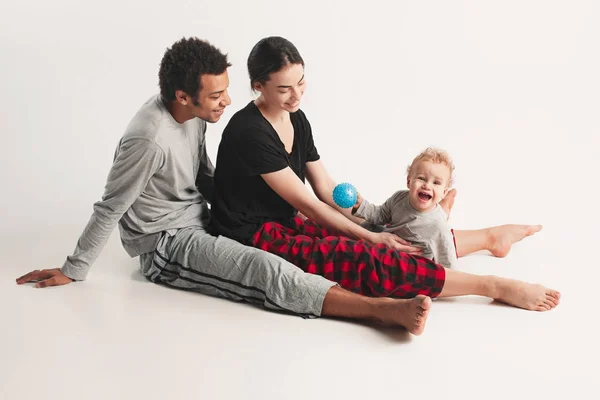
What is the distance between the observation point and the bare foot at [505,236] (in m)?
3.90

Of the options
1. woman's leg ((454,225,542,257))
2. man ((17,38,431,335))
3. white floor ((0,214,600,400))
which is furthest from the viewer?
woman's leg ((454,225,542,257))

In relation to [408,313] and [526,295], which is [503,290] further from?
[408,313]

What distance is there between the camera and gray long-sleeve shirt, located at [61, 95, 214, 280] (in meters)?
3.31

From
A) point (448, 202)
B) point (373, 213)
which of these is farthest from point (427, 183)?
point (448, 202)

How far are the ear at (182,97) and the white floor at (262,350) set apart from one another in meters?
0.73

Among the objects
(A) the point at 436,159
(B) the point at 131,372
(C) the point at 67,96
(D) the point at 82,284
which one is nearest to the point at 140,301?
(D) the point at 82,284

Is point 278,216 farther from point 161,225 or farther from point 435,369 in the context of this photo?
point 435,369

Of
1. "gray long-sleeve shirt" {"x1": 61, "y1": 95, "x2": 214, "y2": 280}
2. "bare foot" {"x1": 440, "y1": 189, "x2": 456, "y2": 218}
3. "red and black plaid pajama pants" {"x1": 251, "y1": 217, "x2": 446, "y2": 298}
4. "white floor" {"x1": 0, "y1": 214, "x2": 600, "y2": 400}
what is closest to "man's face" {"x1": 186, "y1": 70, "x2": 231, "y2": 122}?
"gray long-sleeve shirt" {"x1": 61, "y1": 95, "x2": 214, "y2": 280}

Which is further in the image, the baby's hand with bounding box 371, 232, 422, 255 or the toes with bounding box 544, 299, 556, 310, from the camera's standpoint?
the baby's hand with bounding box 371, 232, 422, 255

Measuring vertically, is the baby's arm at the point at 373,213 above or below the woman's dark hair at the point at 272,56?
below

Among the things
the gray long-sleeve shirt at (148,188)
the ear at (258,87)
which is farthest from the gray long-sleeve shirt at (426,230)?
the gray long-sleeve shirt at (148,188)

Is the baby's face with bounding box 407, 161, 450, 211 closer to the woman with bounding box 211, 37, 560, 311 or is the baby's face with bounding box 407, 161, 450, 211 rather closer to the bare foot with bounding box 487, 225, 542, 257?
the woman with bounding box 211, 37, 560, 311

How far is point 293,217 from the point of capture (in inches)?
145

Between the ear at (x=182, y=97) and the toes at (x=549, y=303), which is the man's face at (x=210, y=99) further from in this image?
the toes at (x=549, y=303)
